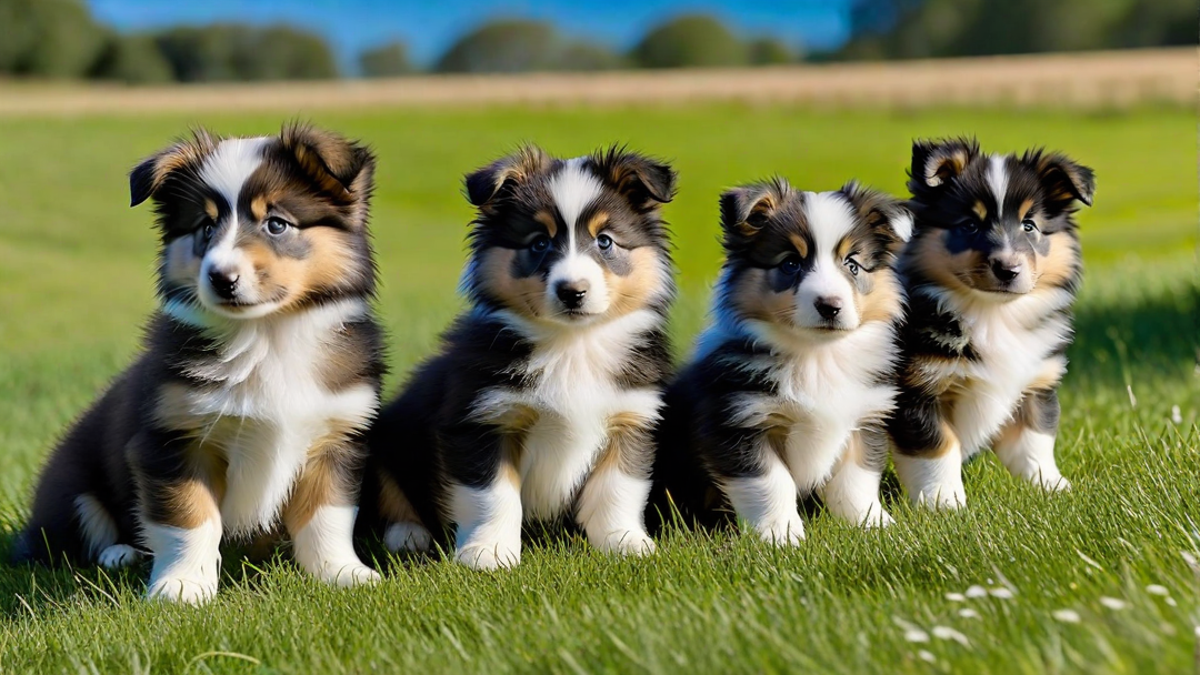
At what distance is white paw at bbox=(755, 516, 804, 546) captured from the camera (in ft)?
13.9

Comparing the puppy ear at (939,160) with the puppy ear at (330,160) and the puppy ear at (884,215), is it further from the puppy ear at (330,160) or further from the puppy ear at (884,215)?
the puppy ear at (330,160)

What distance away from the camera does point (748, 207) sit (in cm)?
439

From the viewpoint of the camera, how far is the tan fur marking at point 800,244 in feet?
14.3

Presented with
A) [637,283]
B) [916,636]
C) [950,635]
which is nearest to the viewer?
[916,636]

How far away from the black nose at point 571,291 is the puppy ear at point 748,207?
71cm

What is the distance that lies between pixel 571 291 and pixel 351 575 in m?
1.39

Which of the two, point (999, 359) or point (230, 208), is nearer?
point (230, 208)

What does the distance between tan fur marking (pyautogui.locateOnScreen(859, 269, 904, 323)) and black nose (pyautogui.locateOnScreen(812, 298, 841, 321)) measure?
0.26 meters

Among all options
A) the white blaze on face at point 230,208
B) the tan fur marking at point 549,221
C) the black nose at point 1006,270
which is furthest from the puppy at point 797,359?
the white blaze on face at point 230,208

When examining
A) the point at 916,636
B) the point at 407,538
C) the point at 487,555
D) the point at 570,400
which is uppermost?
the point at 916,636

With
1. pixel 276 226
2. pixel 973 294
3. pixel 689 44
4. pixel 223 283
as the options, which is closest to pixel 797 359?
pixel 973 294

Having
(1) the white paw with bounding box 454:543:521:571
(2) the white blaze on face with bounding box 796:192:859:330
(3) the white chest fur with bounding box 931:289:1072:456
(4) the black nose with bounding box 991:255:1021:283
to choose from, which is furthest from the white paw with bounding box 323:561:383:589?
(4) the black nose with bounding box 991:255:1021:283

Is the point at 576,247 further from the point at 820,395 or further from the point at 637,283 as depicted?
the point at 820,395

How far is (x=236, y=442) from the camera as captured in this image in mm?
4285
